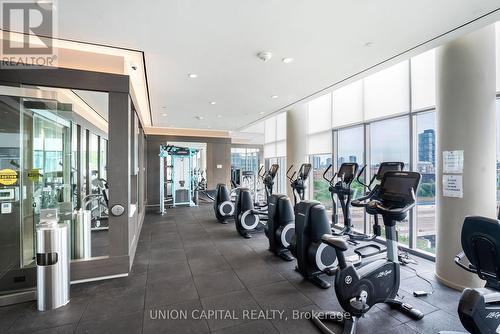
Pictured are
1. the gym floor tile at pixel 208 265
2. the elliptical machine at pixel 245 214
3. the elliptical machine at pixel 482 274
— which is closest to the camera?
the elliptical machine at pixel 482 274

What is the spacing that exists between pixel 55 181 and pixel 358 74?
5.25 meters

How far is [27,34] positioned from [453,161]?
216 inches

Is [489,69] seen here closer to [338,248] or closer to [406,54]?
[406,54]

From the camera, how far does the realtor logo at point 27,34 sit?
7.74 ft

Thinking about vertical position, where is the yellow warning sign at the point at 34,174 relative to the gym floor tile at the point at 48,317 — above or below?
above

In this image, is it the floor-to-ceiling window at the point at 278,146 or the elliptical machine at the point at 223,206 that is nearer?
the elliptical machine at the point at 223,206

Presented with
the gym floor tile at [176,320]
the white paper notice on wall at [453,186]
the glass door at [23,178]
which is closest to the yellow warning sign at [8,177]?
the glass door at [23,178]

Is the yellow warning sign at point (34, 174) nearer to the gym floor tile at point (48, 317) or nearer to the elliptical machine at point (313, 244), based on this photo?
the gym floor tile at point (48, 317)

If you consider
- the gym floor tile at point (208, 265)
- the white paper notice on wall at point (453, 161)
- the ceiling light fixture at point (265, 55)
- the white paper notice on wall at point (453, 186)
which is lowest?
the gym floor tile at point (208, 265)

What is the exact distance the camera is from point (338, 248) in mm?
2051

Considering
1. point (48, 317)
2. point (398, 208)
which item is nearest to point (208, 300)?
point (48, 317)

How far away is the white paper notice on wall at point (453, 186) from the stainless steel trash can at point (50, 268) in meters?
4.75

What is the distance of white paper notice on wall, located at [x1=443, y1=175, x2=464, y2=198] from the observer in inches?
115

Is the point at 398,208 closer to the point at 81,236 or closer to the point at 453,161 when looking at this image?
the point at 453,161
